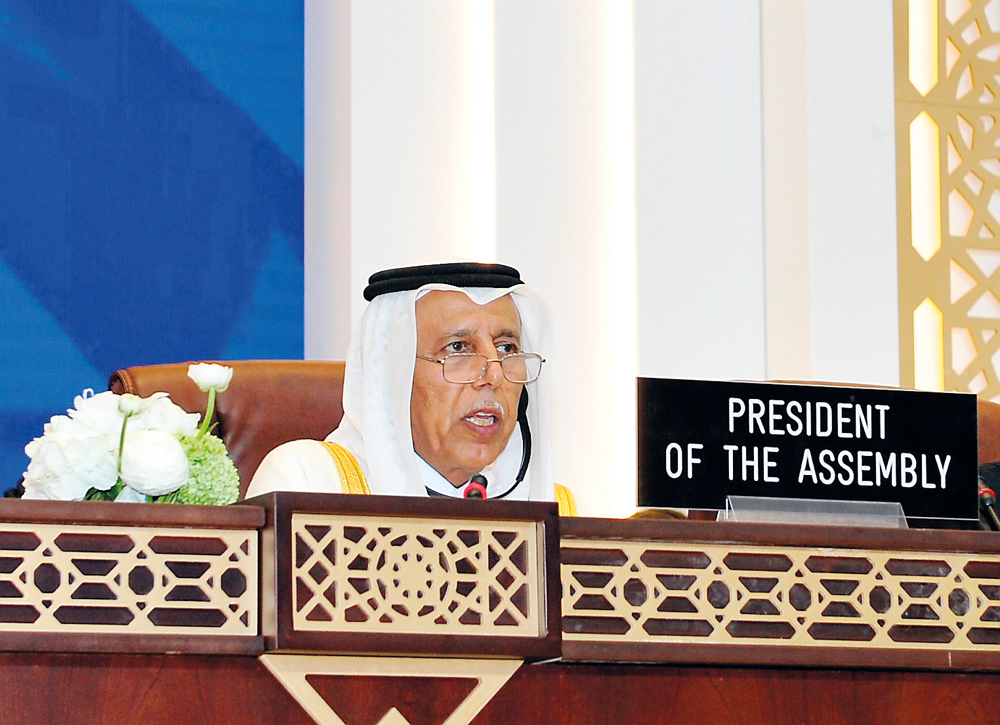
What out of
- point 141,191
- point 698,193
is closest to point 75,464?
point 141,191

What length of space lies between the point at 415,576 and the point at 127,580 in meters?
0.23

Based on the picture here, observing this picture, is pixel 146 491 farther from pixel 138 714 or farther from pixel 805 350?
pixel 805 350

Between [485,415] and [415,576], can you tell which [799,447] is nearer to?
[415,576]

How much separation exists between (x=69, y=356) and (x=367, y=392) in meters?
1.24

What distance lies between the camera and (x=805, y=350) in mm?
3770

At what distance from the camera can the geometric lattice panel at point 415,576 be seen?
121 cm

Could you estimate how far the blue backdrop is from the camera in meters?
3.57

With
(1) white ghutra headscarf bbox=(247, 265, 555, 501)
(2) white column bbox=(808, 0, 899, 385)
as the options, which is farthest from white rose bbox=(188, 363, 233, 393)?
(2) white column bbox=(808, 0, 899, 385)

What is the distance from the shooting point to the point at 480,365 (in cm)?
264

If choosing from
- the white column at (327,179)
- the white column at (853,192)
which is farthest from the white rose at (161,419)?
the white column at (853,192)

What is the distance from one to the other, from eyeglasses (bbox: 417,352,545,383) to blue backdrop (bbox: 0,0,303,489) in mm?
1208

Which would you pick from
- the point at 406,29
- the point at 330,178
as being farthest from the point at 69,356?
the point at 406,29

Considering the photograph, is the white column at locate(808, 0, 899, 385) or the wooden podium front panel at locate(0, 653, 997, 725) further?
the white column at locate(808, 0, 899, 385)

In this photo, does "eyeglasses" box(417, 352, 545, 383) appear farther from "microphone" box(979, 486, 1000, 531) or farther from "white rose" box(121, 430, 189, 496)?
"white rose" box(121, 430, 189, 496)
